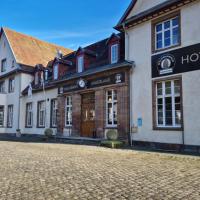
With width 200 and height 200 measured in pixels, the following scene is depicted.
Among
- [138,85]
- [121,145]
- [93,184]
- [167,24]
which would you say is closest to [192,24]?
[167,24]

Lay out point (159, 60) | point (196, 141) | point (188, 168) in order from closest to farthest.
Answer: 1. point (188, 168)
2. point (196, 141)
3. point (159, 60)

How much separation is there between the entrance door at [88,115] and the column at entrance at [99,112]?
0.80 m

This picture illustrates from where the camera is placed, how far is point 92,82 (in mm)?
17453

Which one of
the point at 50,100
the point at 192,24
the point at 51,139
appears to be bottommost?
the point at 51,139

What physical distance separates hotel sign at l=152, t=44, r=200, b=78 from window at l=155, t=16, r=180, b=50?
0.61m

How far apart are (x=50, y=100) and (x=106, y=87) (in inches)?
310

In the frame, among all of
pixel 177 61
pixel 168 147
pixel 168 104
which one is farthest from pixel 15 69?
pixel 168 147

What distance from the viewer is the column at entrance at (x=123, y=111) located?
1466 centimetres

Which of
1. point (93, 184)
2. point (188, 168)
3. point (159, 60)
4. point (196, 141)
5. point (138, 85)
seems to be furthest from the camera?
point (138, 85)

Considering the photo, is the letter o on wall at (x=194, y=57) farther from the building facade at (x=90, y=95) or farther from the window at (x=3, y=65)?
the window at (x=3, y=65)

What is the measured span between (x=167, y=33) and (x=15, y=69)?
17990mm

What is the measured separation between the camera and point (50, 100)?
2241 centimetres

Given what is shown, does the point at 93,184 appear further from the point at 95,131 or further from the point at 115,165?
the point at 95,131

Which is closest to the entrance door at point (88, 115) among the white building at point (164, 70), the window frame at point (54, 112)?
the white building at point (164, 70)
